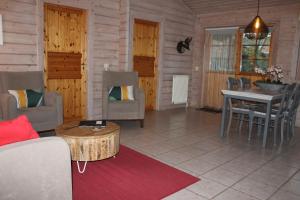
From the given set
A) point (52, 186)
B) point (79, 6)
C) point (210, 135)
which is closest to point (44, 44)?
point (79, 6)

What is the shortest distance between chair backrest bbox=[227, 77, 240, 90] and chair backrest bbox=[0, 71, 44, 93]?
3.00m

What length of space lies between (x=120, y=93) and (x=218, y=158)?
2.08 meters

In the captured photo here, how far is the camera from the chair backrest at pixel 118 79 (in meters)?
4.78

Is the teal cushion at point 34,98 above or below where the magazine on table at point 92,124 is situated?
above

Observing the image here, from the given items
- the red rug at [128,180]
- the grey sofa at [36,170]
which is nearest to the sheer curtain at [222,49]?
the red rug at [128,180]

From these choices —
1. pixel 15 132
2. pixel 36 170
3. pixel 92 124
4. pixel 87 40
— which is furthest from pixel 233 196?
pixel 87 40

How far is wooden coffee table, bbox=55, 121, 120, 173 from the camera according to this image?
2.54 metres

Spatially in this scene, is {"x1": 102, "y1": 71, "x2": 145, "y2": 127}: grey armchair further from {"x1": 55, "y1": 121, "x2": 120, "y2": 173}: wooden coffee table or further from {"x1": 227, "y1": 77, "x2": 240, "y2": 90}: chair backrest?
{"x1": 55, "y1": 121, "x2": 120, "y2": 173}: wooden coffee table

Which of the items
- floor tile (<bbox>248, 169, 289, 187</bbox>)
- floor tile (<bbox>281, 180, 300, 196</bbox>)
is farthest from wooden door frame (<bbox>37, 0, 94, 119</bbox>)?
floor tile (<bbox>281, 180, 300, 196</bbox>)

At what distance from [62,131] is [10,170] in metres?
1.47

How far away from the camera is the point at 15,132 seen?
1473 millimetres

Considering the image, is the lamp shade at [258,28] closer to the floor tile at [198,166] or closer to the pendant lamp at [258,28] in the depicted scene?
the pendant lamp at [258,28]

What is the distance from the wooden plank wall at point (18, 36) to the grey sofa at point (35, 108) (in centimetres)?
28

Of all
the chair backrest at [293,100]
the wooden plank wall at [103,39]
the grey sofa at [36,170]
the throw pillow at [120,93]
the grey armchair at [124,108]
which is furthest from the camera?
the wooden plank wall at [103,39]
